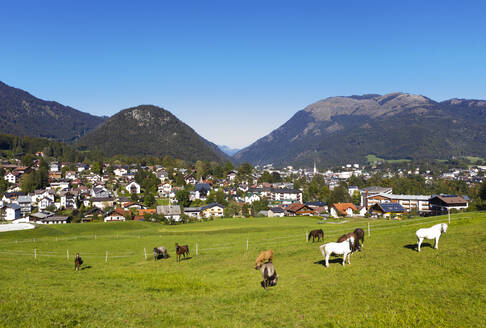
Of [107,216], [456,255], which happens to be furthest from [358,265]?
[107,216]

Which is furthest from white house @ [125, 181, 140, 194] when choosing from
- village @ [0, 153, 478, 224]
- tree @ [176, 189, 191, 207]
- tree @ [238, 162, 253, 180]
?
tree @ [238, 162, 253, 180]

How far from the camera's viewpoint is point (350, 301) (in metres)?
13.2

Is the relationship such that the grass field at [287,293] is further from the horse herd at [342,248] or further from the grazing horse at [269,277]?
the horse herd at [342,248]

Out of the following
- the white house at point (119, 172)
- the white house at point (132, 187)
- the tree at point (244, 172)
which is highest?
the white house at point (119, 172)

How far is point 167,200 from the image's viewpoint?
434 feet

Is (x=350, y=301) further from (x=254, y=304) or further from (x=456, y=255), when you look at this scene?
(x=456, y=255)

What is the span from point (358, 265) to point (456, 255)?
17.1ft

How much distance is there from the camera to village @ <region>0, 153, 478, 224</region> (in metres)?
98.6

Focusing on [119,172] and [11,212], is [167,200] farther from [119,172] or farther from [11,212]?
[119,172]

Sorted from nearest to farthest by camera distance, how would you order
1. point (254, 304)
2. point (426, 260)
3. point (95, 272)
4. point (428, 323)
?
point (428, 323)
point (254, 304)
point (426, 260)
point (95, 272)

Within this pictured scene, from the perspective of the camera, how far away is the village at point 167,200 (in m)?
98.6

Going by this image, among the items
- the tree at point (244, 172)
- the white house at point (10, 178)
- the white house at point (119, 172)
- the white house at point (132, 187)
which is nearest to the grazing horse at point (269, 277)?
the white house at point (132, 187)

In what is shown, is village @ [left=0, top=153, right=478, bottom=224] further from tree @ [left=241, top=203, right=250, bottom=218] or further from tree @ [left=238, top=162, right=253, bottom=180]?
tree @ [left=241, top=203, right=250, bottom=218]

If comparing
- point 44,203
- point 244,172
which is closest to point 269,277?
point 44,203
